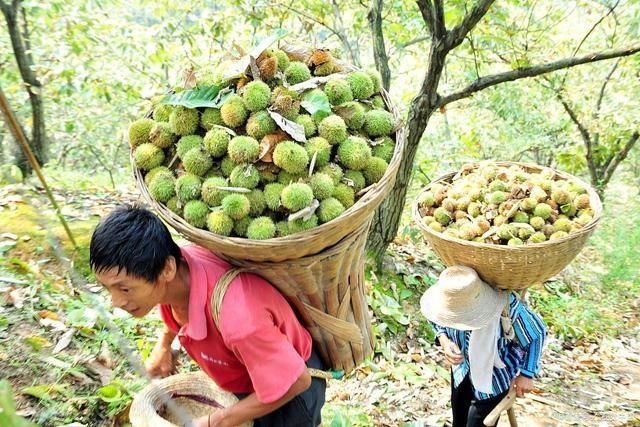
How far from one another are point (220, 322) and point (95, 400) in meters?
1.17

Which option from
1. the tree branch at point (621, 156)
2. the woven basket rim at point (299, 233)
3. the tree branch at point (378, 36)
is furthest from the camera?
the tree branch at point (621, 156)

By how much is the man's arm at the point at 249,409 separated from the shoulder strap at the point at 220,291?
274 mm

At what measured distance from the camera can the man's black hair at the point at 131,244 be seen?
1.48m

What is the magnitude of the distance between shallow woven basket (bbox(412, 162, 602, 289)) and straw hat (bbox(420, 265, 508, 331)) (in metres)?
0.05

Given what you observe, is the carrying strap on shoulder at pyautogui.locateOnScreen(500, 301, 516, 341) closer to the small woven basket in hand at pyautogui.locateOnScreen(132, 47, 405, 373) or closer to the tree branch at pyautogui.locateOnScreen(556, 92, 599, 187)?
the small woven basket in hand at pyautogui.locateOnScreen(132, 47, 405, 373)

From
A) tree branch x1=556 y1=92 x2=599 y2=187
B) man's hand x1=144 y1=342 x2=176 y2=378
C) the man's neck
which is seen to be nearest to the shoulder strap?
the man's neck

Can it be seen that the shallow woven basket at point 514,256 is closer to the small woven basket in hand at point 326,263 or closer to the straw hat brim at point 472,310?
the straw hat brim at point 472,310

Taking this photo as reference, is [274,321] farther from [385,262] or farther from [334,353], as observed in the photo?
[385,262]

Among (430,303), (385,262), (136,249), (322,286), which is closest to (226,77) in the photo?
(136,249)

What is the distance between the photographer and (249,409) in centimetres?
159

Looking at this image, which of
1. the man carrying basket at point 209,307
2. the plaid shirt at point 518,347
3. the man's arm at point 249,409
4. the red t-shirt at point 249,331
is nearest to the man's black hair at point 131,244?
the man carrying basket at point 209,307

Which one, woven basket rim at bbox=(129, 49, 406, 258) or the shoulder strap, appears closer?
woven basket rim at bbox=(129, 49, 406, 258)

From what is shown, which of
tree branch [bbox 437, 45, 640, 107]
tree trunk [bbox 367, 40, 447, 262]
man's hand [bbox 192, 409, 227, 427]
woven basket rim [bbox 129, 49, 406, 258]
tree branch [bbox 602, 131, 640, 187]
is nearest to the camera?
woven basket rim [bbox 129, 49, 406, 258]

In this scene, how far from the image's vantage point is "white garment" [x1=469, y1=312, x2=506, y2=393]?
6.88 feet
